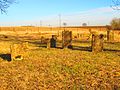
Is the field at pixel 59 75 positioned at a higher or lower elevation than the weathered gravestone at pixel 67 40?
lower

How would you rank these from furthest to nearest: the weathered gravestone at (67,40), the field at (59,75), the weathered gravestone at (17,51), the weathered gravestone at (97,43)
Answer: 1. the weathered gravestone at (67,40)
2. the weathered gravestone at (97,43)
3. the weathered gravestone at (17,51)
4. the field at (59,75)

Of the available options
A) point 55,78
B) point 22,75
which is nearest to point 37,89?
point 55,78

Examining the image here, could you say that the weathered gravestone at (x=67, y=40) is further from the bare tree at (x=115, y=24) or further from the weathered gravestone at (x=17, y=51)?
the bare tree at (x=115, y=24)

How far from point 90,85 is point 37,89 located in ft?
6.26

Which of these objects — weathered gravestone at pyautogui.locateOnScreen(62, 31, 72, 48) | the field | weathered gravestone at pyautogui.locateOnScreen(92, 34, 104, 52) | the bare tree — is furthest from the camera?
the bare tree

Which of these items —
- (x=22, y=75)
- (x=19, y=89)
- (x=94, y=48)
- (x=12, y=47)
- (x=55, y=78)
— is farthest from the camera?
(x=94, y=48)

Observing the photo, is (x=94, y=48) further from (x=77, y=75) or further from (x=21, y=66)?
(x=77, y=75)

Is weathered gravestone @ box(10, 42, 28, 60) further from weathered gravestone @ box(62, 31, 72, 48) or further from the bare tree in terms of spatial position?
the bare tree

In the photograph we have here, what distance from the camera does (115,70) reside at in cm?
1324

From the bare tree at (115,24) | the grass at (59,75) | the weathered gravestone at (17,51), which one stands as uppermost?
the bare tree at (115,24)

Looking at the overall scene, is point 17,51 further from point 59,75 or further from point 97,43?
point 97,43

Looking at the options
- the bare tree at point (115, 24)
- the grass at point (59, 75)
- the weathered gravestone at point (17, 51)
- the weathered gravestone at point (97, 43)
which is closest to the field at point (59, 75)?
the grass at point (59, 75)

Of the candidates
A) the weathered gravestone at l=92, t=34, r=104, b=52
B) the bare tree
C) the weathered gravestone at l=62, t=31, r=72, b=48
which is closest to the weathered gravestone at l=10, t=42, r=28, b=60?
the weathered gravestone at l=92, t=34, r=104, b=52

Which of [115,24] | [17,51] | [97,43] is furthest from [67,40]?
[115,24]
